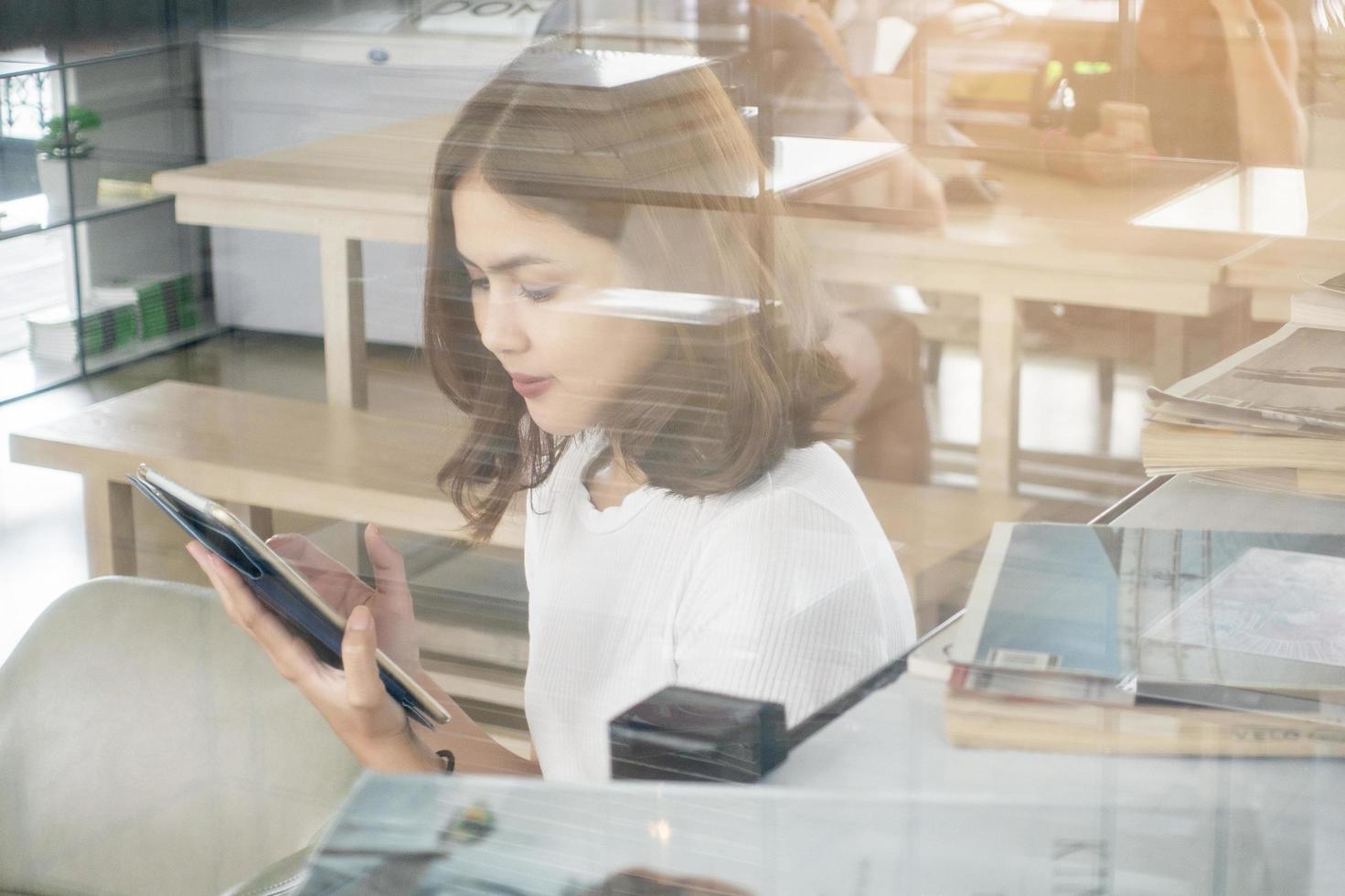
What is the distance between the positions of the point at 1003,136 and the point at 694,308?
190mm

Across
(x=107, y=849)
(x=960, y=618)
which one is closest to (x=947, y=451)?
(x=960, y=618)

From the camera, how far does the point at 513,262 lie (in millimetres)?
788

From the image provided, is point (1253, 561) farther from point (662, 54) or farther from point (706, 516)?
point (662, 54)

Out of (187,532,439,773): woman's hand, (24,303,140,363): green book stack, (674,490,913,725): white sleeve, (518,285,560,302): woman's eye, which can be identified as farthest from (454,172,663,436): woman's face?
(24,303,140,363): green book stack

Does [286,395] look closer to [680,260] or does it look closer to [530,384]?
[530,384]

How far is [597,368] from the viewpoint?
78 centimetres

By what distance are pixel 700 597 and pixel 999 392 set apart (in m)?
0.21

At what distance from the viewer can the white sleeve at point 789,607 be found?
2.37 ft

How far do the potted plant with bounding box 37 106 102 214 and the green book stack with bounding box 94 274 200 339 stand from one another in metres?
0.07

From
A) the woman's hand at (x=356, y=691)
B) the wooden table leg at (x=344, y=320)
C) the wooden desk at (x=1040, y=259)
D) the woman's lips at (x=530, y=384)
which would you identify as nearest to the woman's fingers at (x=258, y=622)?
the woman's hand at (x=356, y=691)

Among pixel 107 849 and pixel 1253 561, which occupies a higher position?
pixel 1253 561

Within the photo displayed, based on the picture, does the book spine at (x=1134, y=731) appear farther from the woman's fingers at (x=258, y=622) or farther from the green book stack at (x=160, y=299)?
the green book stack at (x=160, y=299)

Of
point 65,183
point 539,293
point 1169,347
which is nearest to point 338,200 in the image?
point 539,293

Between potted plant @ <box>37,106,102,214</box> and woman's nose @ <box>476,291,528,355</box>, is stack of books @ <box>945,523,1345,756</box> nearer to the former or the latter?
woman's nose @ <box>476,291,528,355</box>
